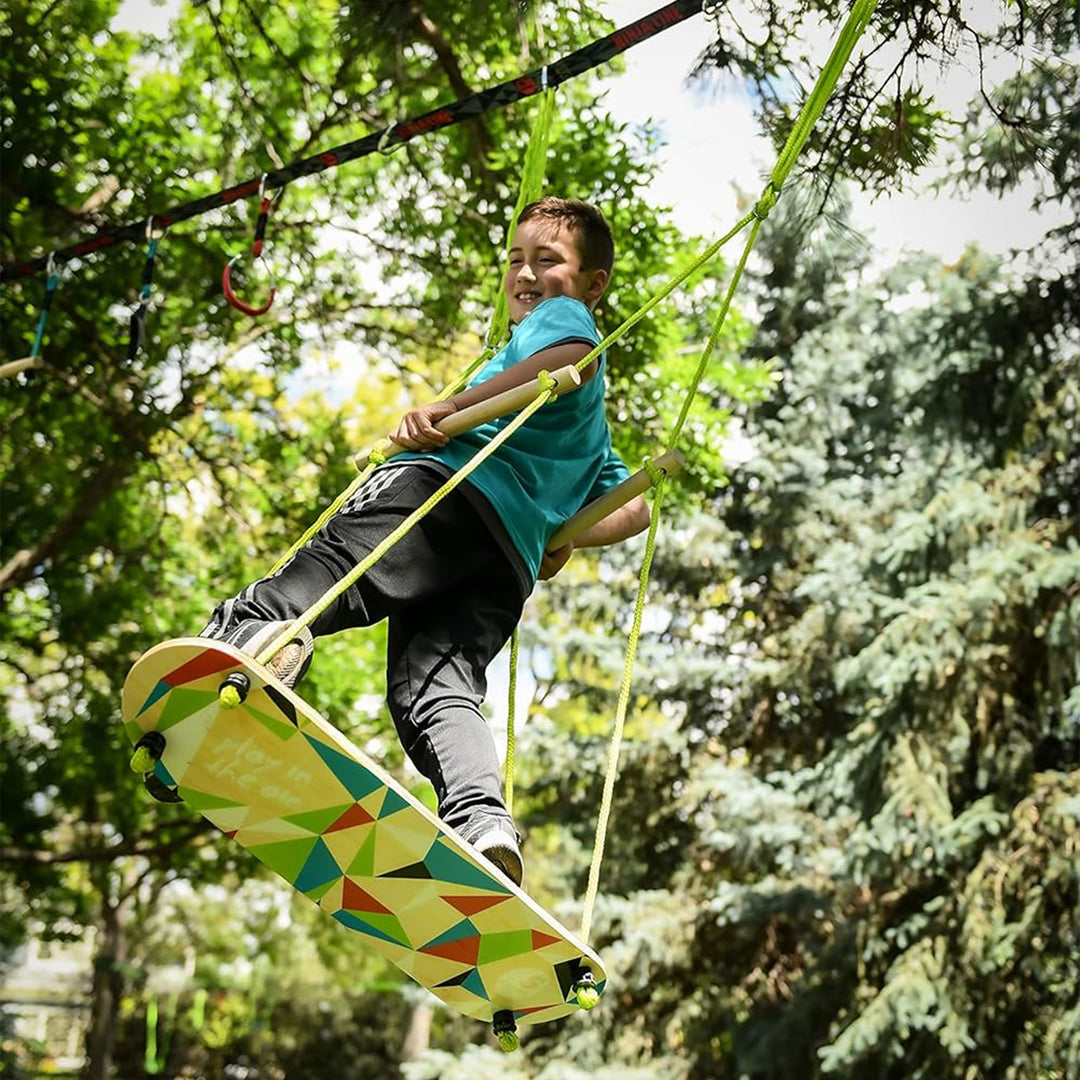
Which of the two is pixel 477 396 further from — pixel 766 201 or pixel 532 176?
pixel 532 176

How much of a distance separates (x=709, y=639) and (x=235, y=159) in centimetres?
656

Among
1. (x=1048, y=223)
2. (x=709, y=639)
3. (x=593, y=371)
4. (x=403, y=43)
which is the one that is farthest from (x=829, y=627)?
(x=593, y=371)

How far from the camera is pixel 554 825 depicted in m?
11.7

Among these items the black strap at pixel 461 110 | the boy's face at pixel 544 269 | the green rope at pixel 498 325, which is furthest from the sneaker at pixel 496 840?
the black strap at pixel 461 110

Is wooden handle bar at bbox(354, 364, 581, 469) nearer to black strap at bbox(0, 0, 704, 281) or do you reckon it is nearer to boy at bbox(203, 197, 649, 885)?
boy at bbox(203, 197, 649, 885)

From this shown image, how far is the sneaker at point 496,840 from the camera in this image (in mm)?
1937

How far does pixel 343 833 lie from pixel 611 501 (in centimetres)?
79

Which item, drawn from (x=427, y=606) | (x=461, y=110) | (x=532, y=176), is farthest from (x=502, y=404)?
(x=461, y=110)

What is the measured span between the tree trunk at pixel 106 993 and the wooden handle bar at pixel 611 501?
11.4 metres

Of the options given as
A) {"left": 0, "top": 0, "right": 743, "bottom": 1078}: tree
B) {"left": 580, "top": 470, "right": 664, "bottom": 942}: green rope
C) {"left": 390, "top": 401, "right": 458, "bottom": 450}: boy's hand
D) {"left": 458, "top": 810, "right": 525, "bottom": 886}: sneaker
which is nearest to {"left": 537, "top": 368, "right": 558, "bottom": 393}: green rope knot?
{"left": 390, "top": 401, "right": 458, "bottom": 450}: boy's hand

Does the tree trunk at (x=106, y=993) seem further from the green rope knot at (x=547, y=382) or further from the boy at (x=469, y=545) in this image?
the green rope knot at (x=547, y=382)

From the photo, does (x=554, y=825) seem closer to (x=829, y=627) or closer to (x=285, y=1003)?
(x=829, y=627)

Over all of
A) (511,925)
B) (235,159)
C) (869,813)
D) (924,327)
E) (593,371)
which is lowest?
(511,925)

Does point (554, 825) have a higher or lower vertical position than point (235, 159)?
lower
